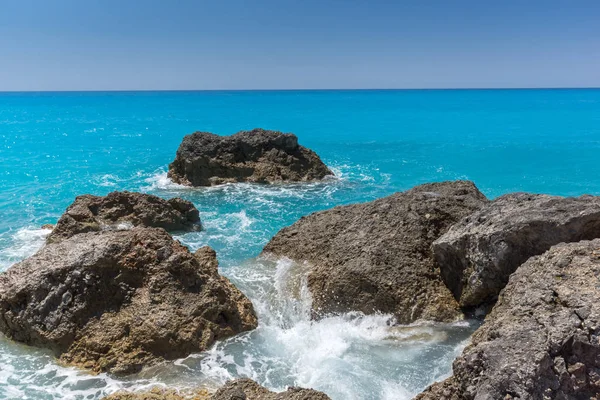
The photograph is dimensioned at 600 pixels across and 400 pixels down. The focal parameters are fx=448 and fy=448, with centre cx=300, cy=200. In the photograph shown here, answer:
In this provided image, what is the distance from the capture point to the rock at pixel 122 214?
14289 millimetres

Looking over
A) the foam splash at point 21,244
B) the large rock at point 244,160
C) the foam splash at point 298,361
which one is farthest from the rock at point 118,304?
the large rock at point 244,160

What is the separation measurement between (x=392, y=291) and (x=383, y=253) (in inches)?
37.9

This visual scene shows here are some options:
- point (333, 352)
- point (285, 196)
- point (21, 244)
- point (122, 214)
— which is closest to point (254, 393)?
point (333, 352)

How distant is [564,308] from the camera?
17.5 feet

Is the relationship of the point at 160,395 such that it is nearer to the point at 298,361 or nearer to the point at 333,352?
the point at 298,361

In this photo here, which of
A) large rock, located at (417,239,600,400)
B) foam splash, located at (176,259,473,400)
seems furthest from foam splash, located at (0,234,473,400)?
large rock, located at (417,239,600,400)

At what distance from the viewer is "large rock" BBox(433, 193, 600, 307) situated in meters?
7.75

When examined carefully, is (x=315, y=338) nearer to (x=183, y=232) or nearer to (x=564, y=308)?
(x=564, y=308)

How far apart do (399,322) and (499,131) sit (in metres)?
51.1

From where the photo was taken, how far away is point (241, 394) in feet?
18.8

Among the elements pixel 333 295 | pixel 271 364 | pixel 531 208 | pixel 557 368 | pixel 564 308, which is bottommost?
pixel 271 364

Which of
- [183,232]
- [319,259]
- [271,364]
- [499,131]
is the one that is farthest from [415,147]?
[271,364]

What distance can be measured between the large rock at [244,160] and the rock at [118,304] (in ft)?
52.7

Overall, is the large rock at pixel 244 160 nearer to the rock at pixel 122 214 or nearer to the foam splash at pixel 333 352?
the rock at pixel 122 214
